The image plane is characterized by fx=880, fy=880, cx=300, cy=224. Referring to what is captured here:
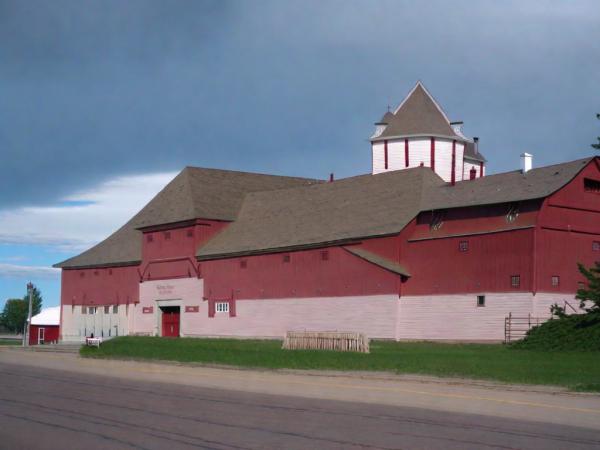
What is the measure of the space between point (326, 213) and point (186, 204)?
12.8m

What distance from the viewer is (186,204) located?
6519 centimetres

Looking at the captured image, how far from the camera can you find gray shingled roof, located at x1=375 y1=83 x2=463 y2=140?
64312mm

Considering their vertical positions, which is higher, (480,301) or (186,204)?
(186,204)

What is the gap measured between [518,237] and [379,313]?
9166 mm

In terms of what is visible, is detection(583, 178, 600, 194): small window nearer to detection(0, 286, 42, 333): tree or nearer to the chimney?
the chimney

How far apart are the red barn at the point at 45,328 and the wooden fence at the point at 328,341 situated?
42.9m

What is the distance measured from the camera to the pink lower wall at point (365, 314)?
143 feet

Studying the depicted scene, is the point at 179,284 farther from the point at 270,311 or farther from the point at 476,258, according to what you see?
the point at 476,258

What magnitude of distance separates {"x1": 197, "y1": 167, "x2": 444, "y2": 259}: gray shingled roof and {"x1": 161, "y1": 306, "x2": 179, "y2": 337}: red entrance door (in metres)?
5.43

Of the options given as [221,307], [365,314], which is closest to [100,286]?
[221,307]

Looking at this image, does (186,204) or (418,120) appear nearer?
(418,120)

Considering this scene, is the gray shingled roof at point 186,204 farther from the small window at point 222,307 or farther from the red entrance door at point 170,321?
the small window at point 222,307

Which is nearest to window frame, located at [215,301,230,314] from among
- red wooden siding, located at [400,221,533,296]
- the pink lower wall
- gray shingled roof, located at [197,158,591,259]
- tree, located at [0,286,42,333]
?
the pink lower wall

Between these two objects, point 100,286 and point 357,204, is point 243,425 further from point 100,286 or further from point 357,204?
point 100,286
